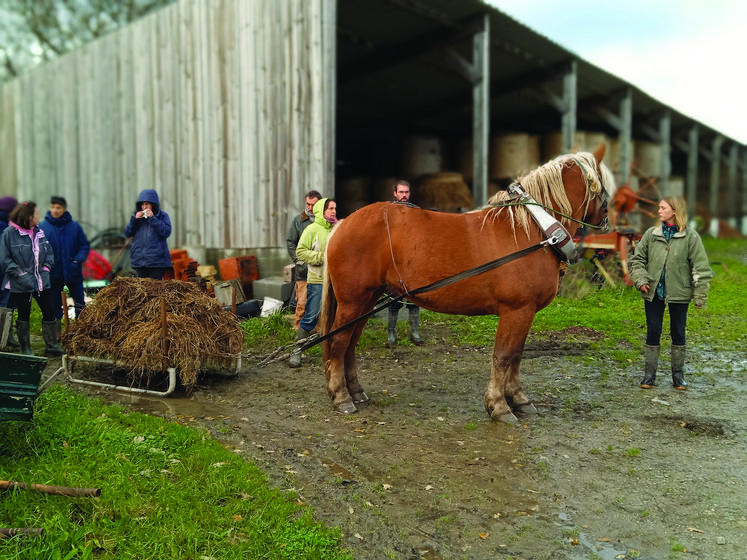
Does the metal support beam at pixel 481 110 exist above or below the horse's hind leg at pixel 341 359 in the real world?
above

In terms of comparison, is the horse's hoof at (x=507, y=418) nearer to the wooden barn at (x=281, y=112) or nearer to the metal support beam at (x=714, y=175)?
the wooden barn at (x=281, y=112)

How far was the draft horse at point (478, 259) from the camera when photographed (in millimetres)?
4441

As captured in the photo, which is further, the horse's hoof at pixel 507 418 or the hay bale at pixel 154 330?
the hay bale at pixel 154 330

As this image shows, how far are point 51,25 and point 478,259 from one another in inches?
1019

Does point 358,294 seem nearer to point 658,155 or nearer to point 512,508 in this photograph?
point 512,508

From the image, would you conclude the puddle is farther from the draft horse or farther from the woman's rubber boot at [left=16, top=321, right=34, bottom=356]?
the woman's rubber boot at [left=16, top=321, right=34, bottom=356]

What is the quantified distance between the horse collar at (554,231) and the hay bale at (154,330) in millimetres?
2882

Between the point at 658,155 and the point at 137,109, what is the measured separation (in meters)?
15.8

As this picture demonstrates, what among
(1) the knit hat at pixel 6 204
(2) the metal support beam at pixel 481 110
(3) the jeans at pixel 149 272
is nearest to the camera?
(3) the jeans at pixel 149 272

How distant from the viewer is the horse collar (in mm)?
4320

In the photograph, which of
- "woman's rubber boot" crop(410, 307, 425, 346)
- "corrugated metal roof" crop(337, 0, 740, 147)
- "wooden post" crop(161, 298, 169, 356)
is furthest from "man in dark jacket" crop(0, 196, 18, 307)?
"corrugated metal roof" crop(337, 0, 740, 147)

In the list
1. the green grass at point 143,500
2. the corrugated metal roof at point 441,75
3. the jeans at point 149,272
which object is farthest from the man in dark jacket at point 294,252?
the corrugated metal roof at point 441,75

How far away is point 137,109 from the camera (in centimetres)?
1202

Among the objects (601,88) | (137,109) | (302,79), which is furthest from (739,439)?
(601,88)
